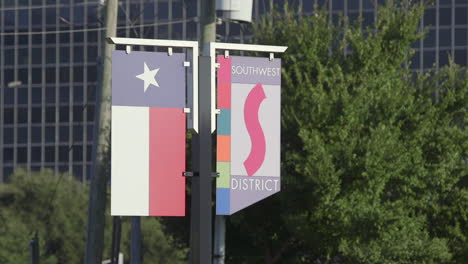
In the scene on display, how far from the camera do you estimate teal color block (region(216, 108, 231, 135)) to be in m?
10.9

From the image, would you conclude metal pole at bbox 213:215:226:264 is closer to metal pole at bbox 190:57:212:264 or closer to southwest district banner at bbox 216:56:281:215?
southwest district banner at bbox 216:56:281:215

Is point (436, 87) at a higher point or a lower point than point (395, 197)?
higher

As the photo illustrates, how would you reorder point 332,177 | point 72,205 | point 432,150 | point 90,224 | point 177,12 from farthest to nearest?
1. point 177,12
2. point 72,205
3. point 432,150
4. point 332,177
5. point 90,224

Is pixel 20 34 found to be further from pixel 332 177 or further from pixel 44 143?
pixel 332 177

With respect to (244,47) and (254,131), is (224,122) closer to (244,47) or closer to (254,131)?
(254,131)

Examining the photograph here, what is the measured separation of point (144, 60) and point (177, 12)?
99796 millimetres

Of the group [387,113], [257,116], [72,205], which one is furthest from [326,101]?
[72,205]

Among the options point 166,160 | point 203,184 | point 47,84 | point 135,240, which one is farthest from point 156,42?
point 47,84

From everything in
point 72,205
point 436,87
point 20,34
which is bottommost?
point 72,205

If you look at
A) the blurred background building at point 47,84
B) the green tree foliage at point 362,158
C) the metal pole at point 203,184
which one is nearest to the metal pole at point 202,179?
the metal pole at point 203,184

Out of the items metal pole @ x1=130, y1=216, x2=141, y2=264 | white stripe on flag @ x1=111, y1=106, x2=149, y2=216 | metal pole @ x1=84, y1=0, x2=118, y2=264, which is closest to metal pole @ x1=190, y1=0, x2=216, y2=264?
white stripe on flag @ x1=111, y1=106, x2=149, y2=216

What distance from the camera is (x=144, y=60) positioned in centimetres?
1065

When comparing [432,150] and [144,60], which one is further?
[432,150]

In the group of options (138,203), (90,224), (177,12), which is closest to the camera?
(138,203)
